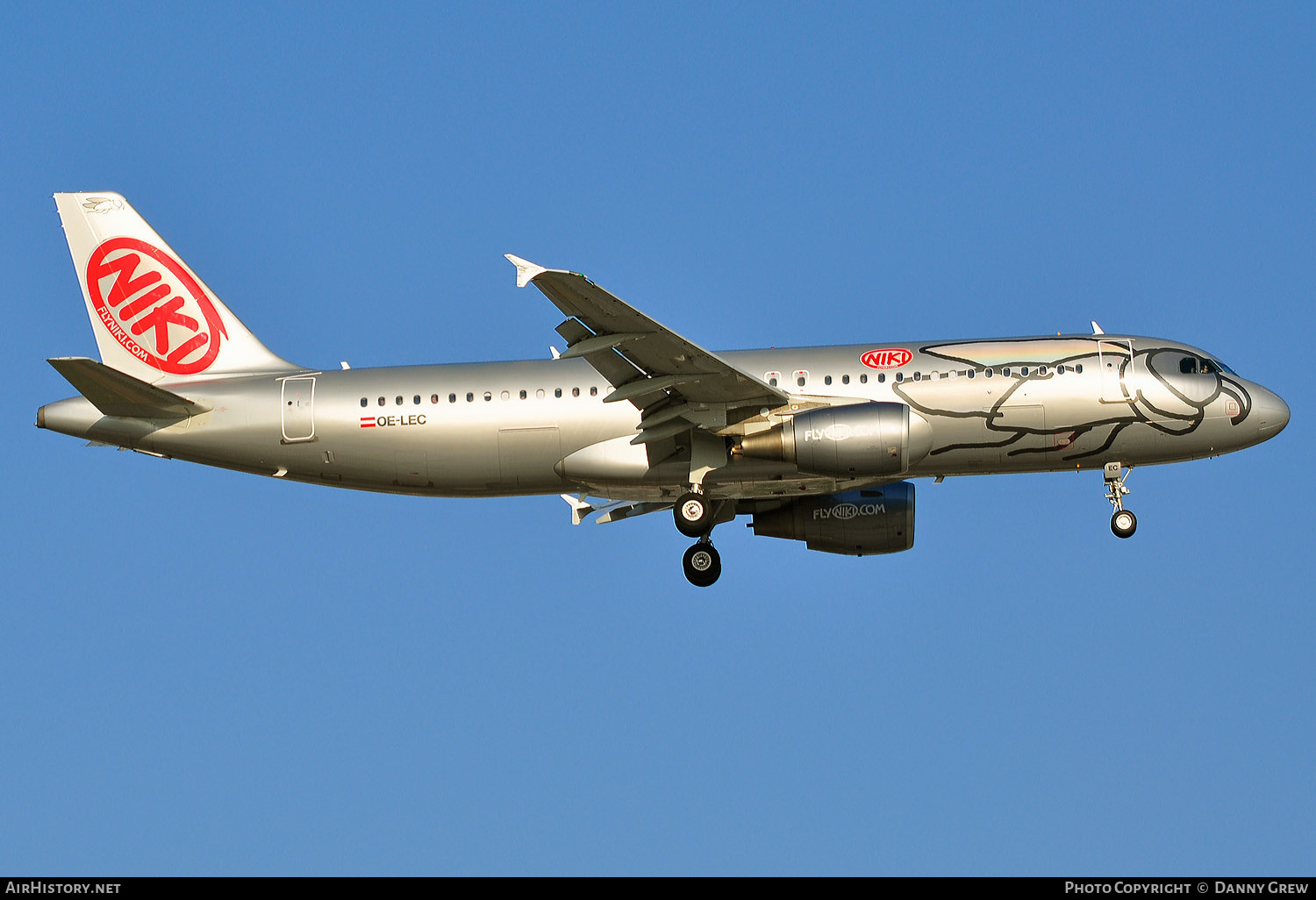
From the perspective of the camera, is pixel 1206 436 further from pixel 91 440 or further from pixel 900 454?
pixel 91 440

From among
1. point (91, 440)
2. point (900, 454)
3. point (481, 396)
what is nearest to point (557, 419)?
point (481, 396)

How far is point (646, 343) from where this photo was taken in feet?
115

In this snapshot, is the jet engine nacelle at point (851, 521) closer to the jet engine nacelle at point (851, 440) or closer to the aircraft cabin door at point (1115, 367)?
the jet engine nacelle at point (851, 440)

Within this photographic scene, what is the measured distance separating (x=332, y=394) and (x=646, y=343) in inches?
323

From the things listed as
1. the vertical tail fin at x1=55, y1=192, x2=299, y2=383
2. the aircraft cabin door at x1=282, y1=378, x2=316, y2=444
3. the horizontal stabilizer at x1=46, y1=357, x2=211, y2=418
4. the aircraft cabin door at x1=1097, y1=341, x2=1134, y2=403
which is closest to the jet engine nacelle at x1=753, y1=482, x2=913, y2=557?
the aircraft cabin door at x1=1097, y1=341, x2=1134, y2=403

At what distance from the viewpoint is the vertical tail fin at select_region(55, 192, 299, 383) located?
40125mm

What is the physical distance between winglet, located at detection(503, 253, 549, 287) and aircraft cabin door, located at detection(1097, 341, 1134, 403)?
14.2 m

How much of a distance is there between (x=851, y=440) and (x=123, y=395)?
16617mm

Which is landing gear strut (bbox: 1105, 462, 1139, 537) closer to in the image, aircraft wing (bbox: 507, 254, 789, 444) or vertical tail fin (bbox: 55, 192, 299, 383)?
aircraft wing (bbox: 507, 254, 789, 444)

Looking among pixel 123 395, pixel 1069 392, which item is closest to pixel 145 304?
pixel 123 395
